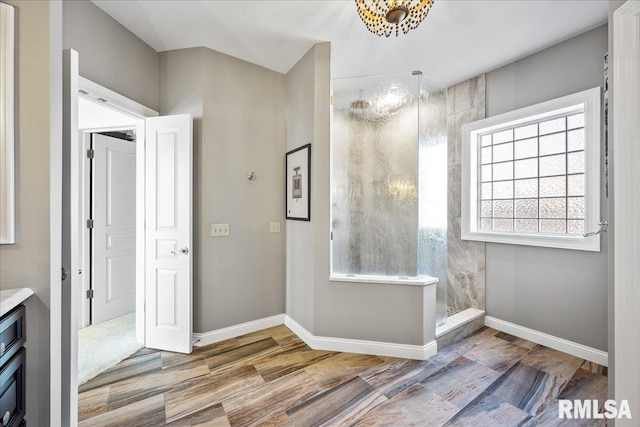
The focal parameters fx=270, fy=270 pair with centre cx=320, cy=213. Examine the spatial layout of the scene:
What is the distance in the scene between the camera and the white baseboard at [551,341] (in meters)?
2.23

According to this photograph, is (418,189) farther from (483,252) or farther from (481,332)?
(481,332)

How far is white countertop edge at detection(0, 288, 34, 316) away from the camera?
96cm

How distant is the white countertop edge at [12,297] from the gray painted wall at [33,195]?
5 cm

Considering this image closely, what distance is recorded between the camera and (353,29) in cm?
227

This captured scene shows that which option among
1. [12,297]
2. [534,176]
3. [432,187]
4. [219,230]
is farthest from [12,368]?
[534,176]

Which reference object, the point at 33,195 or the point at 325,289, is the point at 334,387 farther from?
the point at 33,195

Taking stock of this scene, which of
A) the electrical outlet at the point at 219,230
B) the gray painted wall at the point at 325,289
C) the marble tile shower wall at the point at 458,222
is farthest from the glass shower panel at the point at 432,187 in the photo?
the electrical outlet at the point at 219,230

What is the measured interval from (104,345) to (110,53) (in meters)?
2.54

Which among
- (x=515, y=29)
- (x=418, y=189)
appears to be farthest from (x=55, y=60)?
(x=515, y=29)

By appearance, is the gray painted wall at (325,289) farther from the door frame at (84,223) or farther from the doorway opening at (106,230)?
the door frame at (84,223)

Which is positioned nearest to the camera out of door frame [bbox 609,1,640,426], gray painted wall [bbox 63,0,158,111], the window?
door frame [bbox 609,1,640,426]

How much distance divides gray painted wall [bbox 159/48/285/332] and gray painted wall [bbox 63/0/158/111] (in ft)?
0.51

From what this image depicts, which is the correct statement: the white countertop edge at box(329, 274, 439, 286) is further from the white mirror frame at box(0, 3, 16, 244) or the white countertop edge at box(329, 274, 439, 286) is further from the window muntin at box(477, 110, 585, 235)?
the white mirror frame at box(0, 3, 16, 244)

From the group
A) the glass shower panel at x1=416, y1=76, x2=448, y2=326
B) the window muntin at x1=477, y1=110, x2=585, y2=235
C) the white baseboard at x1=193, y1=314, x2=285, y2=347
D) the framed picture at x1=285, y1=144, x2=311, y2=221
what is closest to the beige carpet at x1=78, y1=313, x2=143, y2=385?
the white baseboard at x1=193, y1=314, x2=285, y2=347
